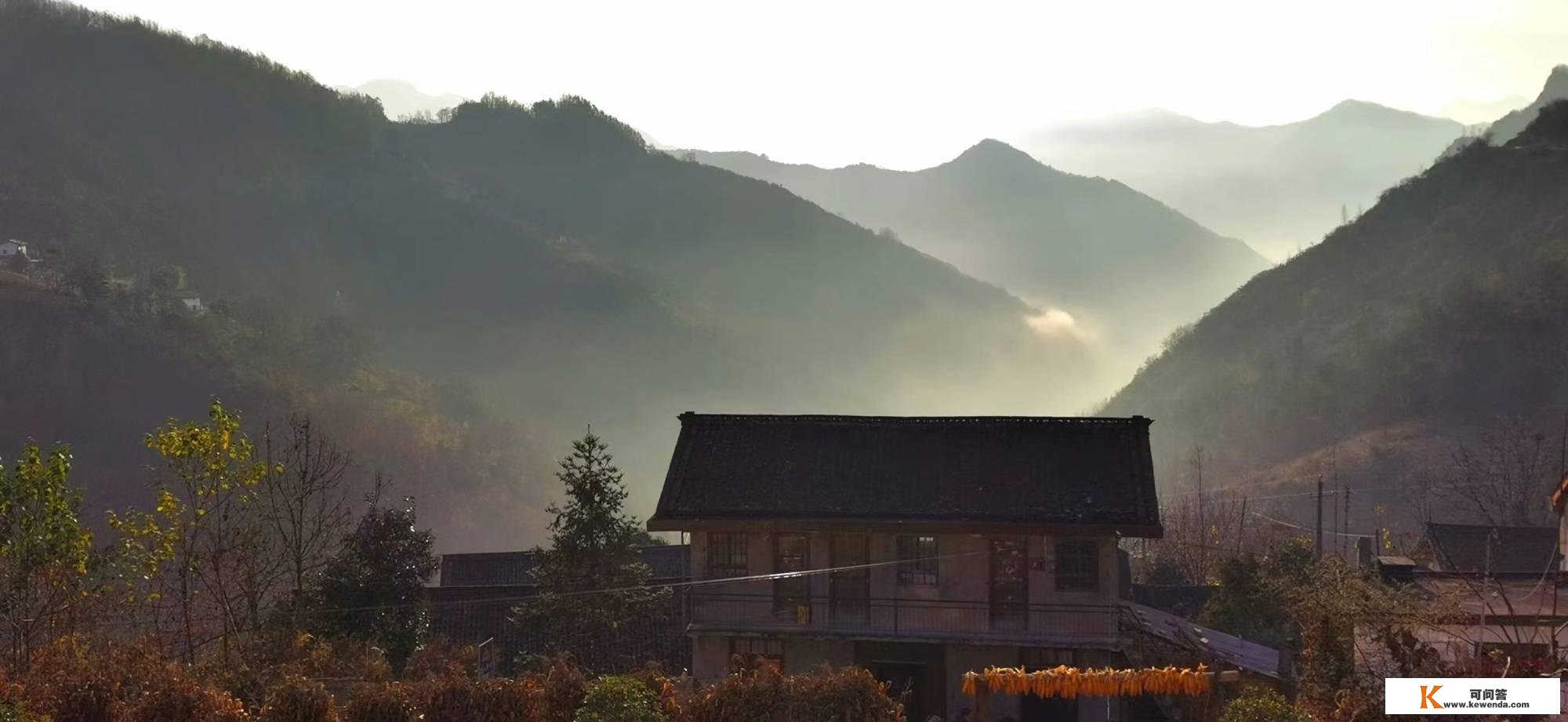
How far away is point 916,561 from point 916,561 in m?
0.02

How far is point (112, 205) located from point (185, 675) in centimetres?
14775

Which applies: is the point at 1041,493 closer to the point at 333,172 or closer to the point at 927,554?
the point at 927,554

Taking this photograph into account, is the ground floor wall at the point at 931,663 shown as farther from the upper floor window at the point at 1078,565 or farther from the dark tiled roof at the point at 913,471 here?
the dark tiled roof at the point at 913,471

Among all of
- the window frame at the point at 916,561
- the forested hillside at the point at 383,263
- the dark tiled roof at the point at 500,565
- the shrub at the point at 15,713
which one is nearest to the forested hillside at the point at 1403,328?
the forested hillside at the point at 383,263

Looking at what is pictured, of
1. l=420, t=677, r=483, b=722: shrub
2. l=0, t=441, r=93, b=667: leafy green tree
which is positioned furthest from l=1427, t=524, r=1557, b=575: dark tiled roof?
l=0, t=441, r=93, b=667: leafy green tree

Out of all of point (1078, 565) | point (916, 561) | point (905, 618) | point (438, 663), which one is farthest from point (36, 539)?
point (1078, 565)

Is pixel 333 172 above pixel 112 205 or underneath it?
above

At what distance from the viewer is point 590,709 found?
18719 mm

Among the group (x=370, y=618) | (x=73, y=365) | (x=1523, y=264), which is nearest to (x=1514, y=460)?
(x=1523, y=264)

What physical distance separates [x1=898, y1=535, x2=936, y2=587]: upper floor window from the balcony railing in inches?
20.7

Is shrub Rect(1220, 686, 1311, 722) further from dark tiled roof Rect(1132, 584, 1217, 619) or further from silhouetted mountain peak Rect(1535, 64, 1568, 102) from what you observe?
silhouetted mountain peak Rect(1535, 64, 1568, 102)

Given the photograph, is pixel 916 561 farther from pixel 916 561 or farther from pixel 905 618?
pixel 905 618

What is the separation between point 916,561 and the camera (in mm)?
29172

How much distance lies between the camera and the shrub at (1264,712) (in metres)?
17.7
